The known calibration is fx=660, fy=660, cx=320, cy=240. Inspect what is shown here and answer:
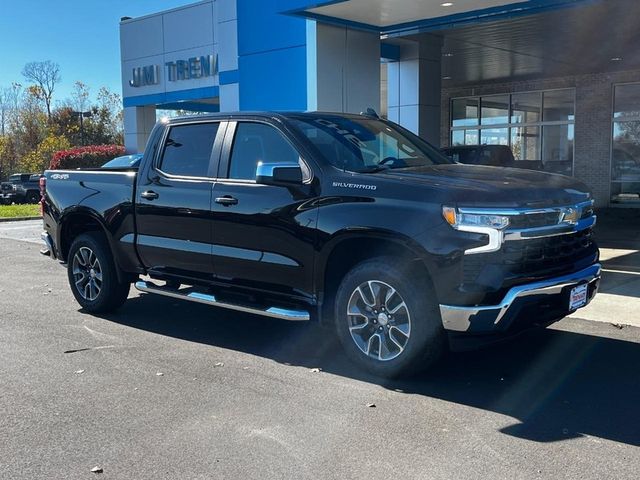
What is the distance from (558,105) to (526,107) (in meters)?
1.05

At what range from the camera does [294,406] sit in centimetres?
451

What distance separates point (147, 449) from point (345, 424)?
1.22 metres

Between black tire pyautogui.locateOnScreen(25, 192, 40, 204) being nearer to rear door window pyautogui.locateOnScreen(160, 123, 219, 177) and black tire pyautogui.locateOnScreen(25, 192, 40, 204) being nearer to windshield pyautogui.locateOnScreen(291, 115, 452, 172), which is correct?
rear door window pyautogui.locateOnScreen(160, 123, 219, 177)

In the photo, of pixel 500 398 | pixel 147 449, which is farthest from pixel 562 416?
pixel 147 449

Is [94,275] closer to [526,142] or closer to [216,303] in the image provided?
[216,303]

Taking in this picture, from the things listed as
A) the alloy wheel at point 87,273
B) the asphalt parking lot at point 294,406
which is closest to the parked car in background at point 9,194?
the alloy wheel at point 87,273

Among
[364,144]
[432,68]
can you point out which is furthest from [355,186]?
[432,68]

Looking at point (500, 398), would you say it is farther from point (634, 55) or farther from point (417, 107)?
point (634, 55)

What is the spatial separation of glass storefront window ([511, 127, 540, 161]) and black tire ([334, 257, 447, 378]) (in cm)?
1782

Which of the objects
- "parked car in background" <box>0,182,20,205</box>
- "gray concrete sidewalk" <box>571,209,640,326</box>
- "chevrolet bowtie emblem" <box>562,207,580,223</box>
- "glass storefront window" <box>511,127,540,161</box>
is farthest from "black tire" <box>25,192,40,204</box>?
"chevrolet bowtie emblem" <box>562,207,580,223</box>

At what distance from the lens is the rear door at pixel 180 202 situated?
5.99 m

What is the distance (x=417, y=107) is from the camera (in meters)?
13.7

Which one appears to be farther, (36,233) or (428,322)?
(36,233)

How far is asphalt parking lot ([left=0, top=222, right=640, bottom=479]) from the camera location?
12.0ft
